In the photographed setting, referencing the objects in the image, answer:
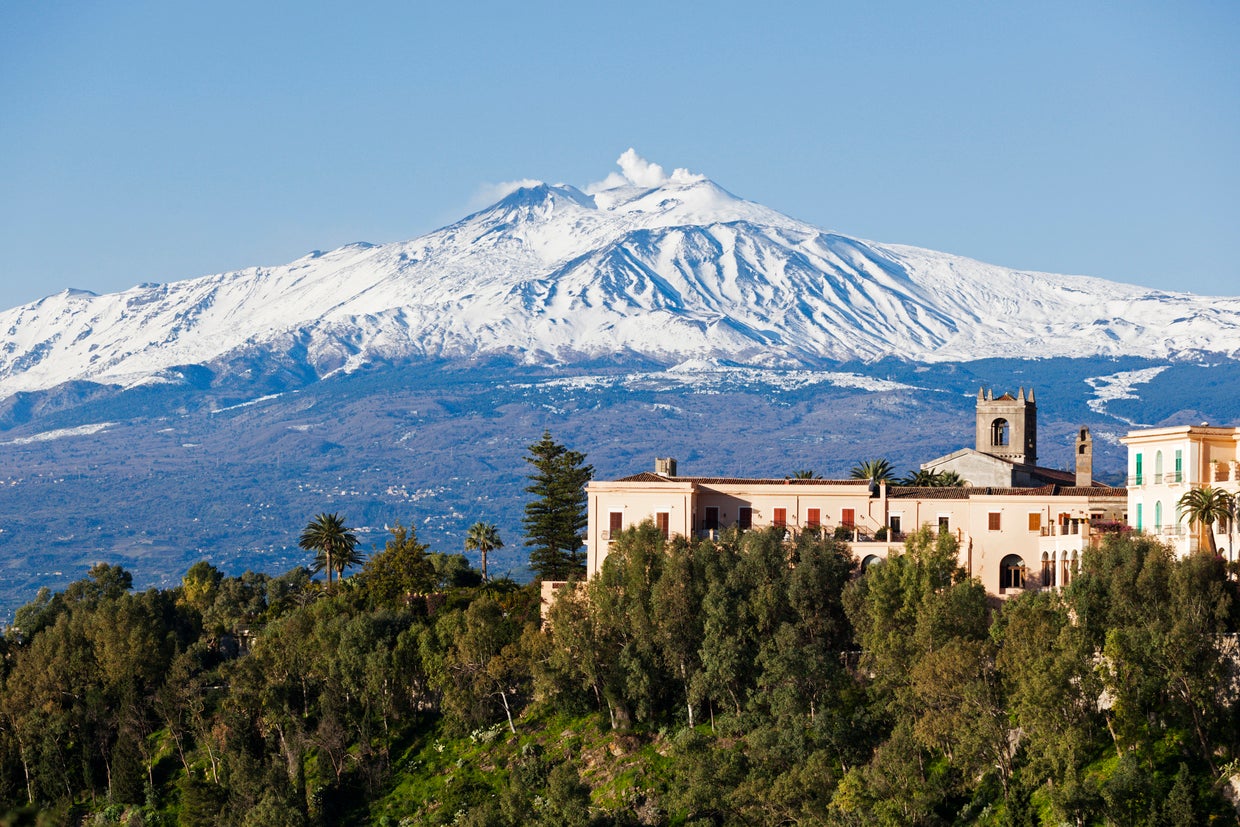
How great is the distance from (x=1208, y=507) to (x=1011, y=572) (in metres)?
12.0

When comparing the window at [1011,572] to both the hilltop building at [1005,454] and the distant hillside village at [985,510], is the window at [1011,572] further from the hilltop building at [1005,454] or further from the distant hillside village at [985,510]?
the hilltop building at [1005,454]

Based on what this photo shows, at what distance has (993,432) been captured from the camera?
371ft

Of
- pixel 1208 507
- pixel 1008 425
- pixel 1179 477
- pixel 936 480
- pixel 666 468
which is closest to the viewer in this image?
pixel 1208 507

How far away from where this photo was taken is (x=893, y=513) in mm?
90062

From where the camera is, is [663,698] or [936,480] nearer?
[663,698]

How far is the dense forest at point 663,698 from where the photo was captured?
69125mm

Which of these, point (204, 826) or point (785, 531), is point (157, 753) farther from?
point (785, 531)

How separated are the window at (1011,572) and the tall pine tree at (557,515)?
78.0ft

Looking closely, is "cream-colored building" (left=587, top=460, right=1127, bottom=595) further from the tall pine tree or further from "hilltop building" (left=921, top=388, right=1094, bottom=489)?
"hilltop building" (left=921, top=388, right=1094, bottom=489)

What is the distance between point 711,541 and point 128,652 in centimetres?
2964

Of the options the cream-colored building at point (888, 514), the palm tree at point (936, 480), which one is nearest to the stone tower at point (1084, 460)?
the palm tree at point (936, 480)

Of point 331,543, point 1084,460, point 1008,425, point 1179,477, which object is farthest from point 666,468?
point 1179,477

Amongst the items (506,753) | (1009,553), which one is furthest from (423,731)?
(1009,553)

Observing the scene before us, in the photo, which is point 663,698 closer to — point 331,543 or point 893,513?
point 893,513
